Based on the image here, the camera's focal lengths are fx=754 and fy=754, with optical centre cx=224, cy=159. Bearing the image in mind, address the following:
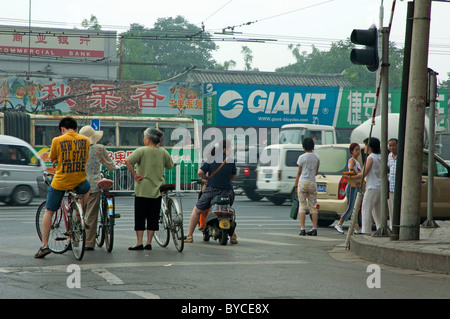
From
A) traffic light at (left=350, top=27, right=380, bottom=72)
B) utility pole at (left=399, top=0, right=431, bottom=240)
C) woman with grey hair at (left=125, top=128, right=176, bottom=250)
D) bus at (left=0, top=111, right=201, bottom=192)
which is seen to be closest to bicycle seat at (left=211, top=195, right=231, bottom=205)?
woman with grey hair at (left=125, top=128, right=176, bottom=250)

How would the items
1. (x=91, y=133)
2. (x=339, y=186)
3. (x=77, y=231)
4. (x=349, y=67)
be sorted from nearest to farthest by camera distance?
1. (x=77, y=231)
2. (x=91, y=133)
3. (x=339, y=186)
4. (x=349, y=67)

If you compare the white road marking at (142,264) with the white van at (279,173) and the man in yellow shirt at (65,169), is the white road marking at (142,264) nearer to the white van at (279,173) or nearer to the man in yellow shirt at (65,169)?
the man in yellow shirt at (65,169)

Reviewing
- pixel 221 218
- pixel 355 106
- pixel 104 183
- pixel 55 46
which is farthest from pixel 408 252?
pixel 55 46

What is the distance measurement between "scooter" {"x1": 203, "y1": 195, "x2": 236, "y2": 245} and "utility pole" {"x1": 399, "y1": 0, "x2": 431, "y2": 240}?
8.84 feet

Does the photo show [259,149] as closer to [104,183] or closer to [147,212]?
[147,212]

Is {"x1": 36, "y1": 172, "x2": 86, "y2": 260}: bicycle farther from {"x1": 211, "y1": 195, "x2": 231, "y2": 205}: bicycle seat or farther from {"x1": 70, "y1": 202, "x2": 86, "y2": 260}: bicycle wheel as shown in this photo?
{"x1": 211, "y1": 195, "x2": 231, "y2": 205}: bicycle seat

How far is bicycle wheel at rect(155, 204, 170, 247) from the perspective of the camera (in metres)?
10.7

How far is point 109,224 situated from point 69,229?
0.71 meters

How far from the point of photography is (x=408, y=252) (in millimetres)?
8703

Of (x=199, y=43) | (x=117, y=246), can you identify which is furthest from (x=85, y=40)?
(x=117, y=246)

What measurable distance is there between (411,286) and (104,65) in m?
44.7

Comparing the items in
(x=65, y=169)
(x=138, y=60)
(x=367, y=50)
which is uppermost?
(x=138, y=60)

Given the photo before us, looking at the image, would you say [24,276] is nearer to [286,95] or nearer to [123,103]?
[123,103]

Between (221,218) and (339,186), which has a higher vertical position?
(339,186)
